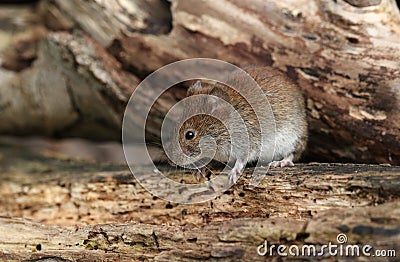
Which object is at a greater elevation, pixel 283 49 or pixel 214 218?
pixel 283 49

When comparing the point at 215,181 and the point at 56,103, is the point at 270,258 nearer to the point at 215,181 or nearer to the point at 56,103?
the point at 215,181

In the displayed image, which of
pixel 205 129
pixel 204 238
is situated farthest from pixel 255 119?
pixel 204 238

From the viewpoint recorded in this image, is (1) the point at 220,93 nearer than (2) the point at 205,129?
No

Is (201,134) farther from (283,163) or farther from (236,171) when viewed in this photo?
Result: (283,163)

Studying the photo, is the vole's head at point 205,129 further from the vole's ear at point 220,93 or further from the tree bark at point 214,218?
the tree bark at point 214,218

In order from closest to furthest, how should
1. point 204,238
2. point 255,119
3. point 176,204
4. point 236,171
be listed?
point 204,238, point 236,171, point 176,204, point 255,119

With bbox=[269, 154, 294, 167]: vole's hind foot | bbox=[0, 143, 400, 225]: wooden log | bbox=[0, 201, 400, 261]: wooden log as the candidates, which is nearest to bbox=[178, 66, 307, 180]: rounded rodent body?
bbox=[269, 154, 294, 167]: vole's hind foot

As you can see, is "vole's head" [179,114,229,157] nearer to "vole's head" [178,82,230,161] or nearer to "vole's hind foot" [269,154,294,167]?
"vole's head" [178,82,230,161]
